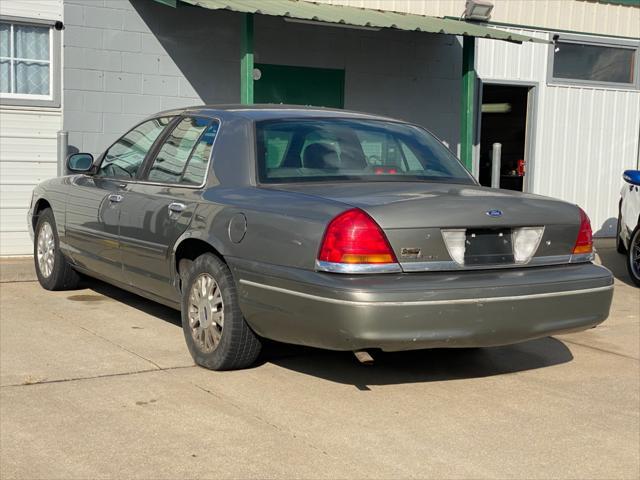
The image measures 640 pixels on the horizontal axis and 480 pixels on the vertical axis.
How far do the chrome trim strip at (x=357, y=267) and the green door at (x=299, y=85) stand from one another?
24.3 ft

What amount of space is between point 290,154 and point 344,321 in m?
1.38

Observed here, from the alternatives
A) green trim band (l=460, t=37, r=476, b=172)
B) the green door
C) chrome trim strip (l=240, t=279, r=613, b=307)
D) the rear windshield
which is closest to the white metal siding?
green trim band (l=460, t=37, r=476, b=172)

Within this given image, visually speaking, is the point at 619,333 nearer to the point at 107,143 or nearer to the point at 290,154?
the point at 290,154

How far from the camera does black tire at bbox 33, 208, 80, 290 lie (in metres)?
7.86

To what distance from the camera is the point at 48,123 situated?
10578 millimetres

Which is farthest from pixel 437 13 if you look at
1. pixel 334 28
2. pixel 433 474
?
pixel 433 474

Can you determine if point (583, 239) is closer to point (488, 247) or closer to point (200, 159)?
point (488, 247)

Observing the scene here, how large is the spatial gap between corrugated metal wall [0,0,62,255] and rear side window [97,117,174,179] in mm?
3535

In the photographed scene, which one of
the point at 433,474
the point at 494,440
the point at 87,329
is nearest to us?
the point at 433,474

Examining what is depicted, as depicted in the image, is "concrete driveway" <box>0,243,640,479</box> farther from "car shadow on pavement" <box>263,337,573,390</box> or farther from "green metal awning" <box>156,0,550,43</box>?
"green metal awning" <box>156,0,550,43</box>

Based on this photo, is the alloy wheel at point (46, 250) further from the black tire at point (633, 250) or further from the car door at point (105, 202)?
the black tire at point (633, 250)

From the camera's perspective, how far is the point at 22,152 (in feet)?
34.5

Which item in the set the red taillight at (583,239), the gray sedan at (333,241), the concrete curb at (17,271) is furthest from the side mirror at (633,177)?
the concrete curb at (17,271)

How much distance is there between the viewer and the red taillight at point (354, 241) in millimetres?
4699
